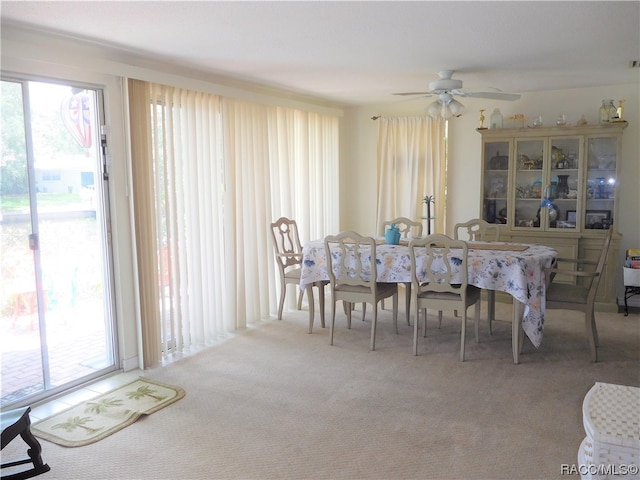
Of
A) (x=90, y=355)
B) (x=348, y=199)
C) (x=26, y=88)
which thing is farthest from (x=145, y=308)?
(x=348, y=199)

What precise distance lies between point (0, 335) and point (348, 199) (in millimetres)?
4656

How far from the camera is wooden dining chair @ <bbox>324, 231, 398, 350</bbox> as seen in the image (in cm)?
426

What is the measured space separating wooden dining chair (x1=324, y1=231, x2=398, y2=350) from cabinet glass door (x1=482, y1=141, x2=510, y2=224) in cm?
213

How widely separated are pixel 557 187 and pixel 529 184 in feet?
0.97

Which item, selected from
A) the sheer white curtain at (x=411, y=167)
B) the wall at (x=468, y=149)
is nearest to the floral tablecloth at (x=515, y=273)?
the wall at (x=468, y=149)

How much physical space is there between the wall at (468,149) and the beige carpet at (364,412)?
5.73ft

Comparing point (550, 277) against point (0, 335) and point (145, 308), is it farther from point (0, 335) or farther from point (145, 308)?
point (0, 335)

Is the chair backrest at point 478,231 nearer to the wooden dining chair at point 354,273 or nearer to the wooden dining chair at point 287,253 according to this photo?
the wooden dining chair at point 354,273

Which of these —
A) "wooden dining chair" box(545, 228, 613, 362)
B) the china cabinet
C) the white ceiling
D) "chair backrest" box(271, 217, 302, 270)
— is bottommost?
"wooden dining chair" box(545, 228, 613, 362)

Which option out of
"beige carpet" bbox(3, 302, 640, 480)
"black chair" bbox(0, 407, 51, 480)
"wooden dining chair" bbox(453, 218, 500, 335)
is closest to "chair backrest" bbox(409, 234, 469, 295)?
"beige carpet" bbox(3, 302, 640, 480)

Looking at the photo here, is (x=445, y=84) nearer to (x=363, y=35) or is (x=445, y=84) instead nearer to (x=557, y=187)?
(x=363, y=35)

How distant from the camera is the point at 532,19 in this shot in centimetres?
297

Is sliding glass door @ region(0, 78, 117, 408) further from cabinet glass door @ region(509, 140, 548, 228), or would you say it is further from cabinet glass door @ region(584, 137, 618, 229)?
cabinet glass door @ region(584, 137, 618, 229)

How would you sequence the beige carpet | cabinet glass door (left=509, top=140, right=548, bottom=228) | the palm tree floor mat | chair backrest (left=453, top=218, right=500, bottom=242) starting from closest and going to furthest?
the beige carpet → the palm tree floor mat → chair backrest (left=453, top=218, right=500, bottom=242) → cabinet glass door (left=509, top=140, right=548, bottom=228)
